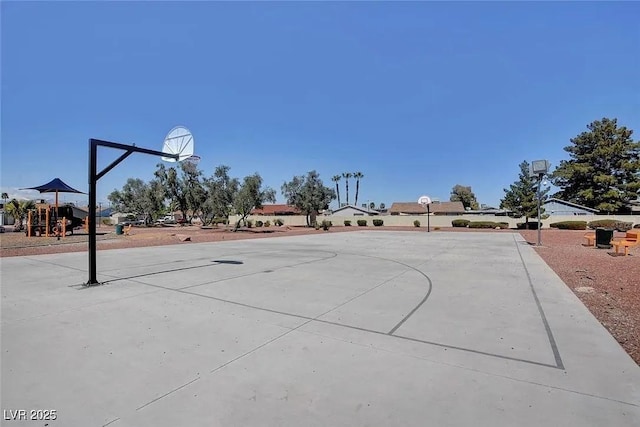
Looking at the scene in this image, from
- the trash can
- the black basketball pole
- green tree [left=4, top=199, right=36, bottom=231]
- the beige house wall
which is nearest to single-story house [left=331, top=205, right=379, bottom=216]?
the beige house wall

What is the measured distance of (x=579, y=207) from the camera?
4662cm

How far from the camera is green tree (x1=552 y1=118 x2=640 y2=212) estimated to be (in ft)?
142

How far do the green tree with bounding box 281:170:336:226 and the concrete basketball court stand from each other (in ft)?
118

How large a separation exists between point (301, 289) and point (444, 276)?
3.77 meters

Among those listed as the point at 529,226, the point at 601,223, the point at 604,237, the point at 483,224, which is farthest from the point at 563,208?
the point at 604,237

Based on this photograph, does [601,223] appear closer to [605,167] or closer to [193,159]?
[605,167]

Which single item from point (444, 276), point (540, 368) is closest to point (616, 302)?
point (444, 276)

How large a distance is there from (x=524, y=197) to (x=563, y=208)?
1489 centimetres

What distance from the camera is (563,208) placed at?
4803cm

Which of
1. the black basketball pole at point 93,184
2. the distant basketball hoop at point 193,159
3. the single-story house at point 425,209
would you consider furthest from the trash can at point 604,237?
the single-story house at point 425,209

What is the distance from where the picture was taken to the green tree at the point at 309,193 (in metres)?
43.0

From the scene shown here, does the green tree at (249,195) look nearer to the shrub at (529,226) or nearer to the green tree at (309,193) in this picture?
the green tree at (309,193)

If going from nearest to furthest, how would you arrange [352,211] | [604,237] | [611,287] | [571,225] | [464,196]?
[611,287]
[604,237]
[571,225]
[352,211]
[464,196]

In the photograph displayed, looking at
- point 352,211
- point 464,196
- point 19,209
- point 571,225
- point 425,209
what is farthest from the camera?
point 464,196
